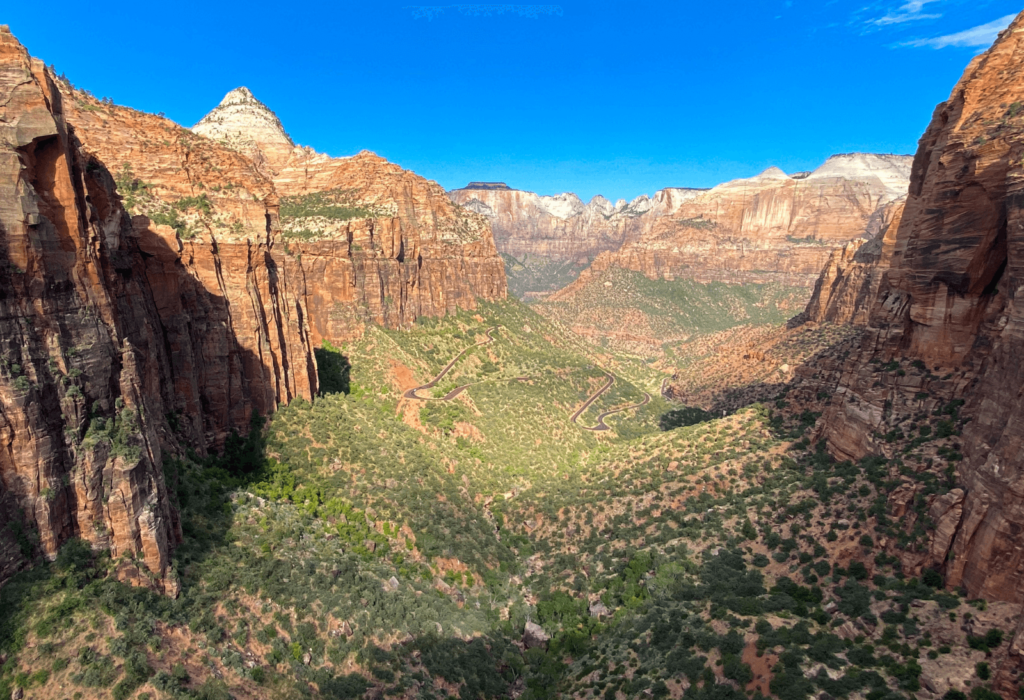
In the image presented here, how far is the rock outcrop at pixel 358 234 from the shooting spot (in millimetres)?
Answer: 65312

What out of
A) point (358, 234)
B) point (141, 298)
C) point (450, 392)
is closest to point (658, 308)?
point (450, 392)

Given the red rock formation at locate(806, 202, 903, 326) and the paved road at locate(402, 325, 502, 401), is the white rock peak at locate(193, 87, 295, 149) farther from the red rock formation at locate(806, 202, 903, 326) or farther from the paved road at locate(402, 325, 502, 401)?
the red rock formation at locate(806, 202, 903, 326)

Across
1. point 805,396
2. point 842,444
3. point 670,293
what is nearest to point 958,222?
point 842,444

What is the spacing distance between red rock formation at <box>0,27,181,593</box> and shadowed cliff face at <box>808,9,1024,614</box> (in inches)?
1576

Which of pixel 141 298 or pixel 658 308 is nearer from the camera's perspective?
pixel 141 298

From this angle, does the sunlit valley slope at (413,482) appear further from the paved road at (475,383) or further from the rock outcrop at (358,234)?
the rock outcrop at (358,234)

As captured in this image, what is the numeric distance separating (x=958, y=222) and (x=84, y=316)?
49.7m

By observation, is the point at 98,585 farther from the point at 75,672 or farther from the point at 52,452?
the point at 52,452

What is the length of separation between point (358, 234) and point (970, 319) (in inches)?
2568

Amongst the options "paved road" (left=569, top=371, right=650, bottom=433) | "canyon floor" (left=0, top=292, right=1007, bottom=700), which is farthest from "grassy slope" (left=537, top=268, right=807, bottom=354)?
"canyon floor" (left=0, top=292, right=1007, bottom=700)

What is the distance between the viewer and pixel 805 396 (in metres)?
52.1

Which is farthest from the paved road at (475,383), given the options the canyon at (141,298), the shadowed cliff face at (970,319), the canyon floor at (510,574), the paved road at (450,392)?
the shadowed cliff face at (970,319)

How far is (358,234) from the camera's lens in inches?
2771

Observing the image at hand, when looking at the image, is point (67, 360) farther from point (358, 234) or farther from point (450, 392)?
point (358, 234)
